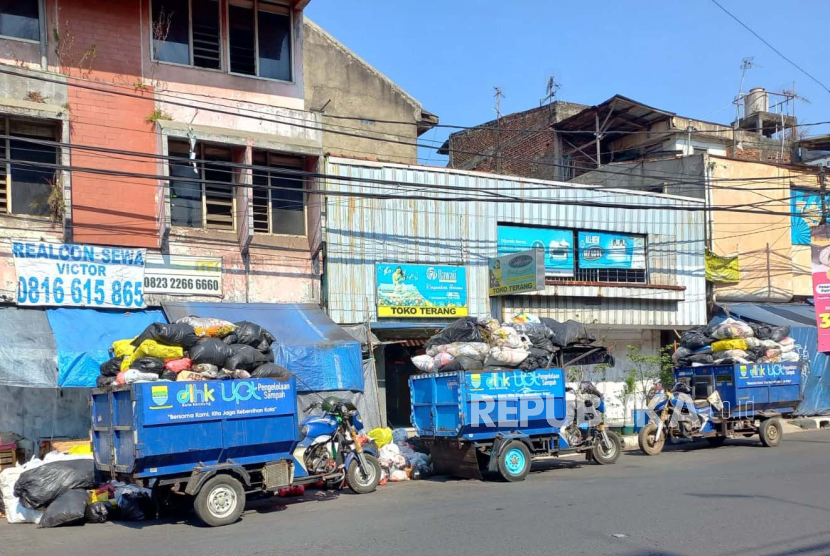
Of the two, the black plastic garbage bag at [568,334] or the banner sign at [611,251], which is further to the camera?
the banner sign at [611,251]

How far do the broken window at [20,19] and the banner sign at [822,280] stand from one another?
1836 centimetres

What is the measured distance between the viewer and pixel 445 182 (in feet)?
63.1

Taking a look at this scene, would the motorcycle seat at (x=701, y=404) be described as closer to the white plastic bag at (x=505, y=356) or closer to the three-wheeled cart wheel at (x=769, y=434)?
the three-wheeled cart wheel at (x=769, y=434)

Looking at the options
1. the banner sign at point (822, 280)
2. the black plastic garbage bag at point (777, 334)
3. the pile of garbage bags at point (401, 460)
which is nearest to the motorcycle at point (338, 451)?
the pile of garbage bags at point (401, 460)

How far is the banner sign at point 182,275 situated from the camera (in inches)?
627

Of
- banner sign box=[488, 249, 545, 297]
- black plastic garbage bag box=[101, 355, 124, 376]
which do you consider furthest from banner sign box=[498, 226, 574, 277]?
black plastic garbage bag box=[101, 355, 124, 376]

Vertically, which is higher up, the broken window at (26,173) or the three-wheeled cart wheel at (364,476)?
the broken window at (26,173)

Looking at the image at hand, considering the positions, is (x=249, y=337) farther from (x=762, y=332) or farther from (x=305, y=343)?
(x=762, y=332)

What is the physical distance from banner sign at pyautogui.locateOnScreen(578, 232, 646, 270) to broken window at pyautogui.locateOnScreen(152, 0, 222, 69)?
Result: 10142 millimetres

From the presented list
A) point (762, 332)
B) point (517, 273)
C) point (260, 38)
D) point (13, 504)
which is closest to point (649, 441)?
point (762, 332)

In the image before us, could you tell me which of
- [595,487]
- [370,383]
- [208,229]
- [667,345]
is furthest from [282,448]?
[667,345]

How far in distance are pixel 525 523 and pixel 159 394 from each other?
4438 millimetres

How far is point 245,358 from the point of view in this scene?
10766 mm

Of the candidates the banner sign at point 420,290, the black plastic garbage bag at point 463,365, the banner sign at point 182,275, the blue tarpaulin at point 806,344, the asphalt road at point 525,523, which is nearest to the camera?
the asphalt road at point 525,523
